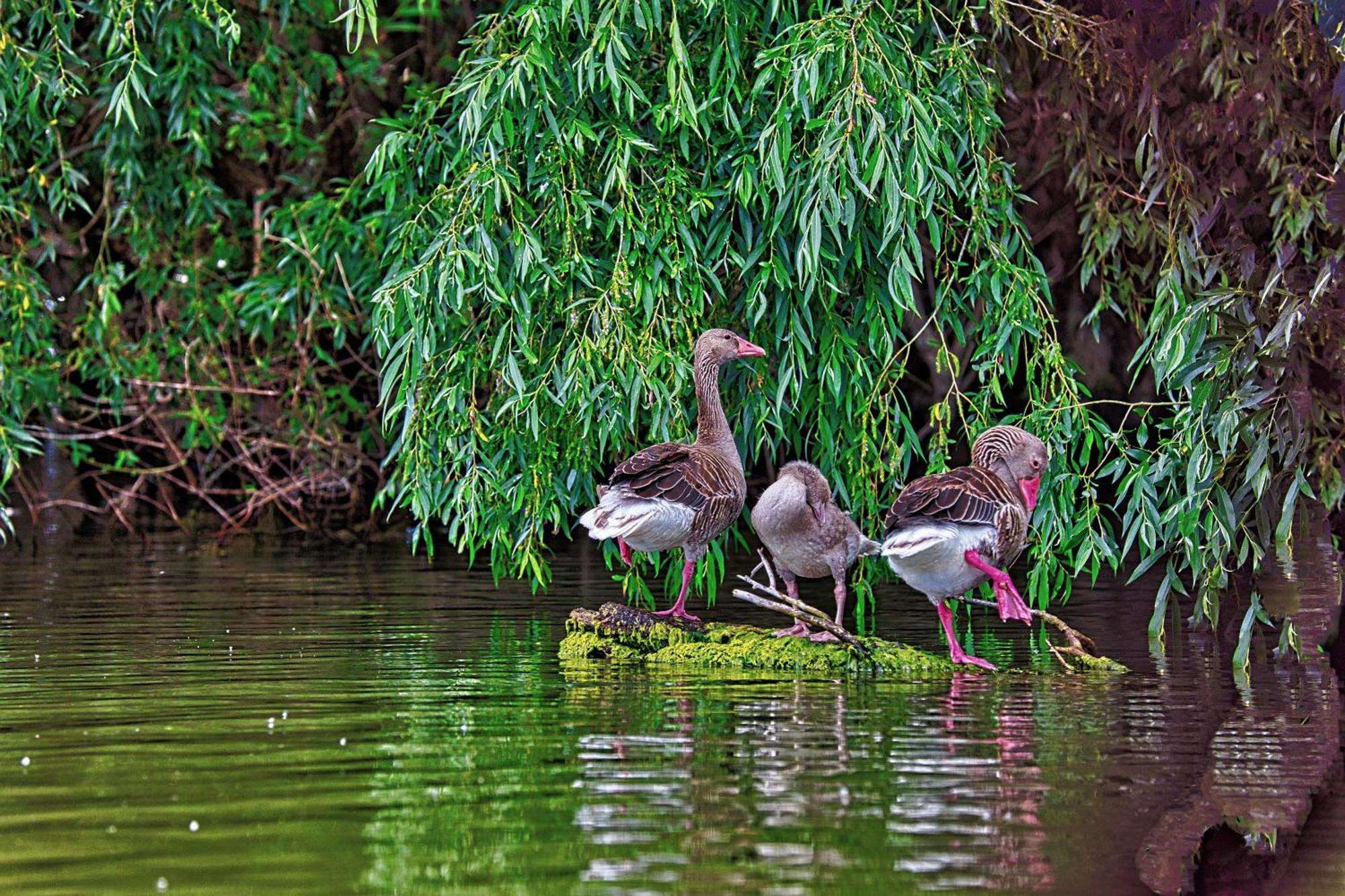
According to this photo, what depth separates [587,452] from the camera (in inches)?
527

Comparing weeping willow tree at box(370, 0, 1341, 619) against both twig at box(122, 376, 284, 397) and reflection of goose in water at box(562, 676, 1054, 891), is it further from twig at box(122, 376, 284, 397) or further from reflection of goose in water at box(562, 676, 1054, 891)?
twig at box(122, 376, 284, 397)

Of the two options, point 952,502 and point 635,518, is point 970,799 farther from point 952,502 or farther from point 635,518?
point 635,518

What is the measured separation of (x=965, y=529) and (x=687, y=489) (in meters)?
1.66

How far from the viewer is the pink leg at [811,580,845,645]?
1186 cm

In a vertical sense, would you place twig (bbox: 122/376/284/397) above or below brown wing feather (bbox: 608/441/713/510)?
above

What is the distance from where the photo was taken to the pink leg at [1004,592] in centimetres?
1164

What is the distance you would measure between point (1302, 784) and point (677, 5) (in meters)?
6.76

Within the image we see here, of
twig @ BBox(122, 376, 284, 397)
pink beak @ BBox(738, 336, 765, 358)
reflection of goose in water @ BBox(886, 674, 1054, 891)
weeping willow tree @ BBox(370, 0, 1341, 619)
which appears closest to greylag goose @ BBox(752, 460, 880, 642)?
pink beak @ BBox(738, 336, 765, 358)

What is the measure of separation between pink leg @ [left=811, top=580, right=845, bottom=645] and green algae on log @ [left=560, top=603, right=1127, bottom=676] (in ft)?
0.14

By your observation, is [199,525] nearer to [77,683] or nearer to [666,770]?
[77,683]

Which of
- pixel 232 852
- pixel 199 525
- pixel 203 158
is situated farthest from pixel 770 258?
pixel 199 525

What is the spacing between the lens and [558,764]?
882 centimetres

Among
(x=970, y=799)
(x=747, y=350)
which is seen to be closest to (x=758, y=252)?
(x=747, y=350)

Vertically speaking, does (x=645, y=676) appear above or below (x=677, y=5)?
below
